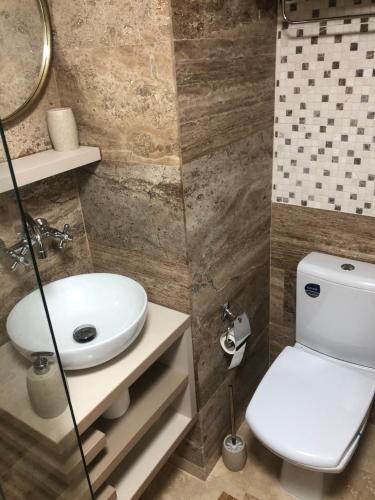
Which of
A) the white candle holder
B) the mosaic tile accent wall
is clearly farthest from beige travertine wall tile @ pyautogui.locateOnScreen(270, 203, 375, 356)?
the white candle holder

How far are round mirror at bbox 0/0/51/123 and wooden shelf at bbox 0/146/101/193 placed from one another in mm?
139

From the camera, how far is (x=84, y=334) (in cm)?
131

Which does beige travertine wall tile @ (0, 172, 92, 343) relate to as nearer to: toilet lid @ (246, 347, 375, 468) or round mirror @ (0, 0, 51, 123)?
round mirror @ (0, 0, 51, 123)

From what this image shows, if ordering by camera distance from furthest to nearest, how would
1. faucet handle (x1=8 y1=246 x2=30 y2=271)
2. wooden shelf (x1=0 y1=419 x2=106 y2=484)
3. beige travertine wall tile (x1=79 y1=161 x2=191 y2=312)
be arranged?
beige travertine wall tile (x1=79 y1=161 x2=191 y2=312) < wooden shelf (x1=0 y1=419 x2=106 y2=484) < faucet handle (x1=8 y1=246 x2=30 y2=271)

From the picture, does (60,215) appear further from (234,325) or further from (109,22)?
(234,325)

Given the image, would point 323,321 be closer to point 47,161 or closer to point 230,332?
point 230,332

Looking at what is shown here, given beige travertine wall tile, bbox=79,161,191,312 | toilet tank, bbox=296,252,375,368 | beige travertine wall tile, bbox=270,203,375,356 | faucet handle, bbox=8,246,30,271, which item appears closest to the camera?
faucet handle, bbox=8,246,30,271

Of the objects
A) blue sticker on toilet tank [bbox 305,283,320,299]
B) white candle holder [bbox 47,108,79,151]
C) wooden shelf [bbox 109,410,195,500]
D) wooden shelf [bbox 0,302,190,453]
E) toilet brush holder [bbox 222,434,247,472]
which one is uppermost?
white candle holder [bbox 47,108,79,151]

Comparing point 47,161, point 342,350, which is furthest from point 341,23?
point 342,350

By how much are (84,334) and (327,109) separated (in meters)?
1.17

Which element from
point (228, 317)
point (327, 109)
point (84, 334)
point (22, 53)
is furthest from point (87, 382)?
point (327, 109)

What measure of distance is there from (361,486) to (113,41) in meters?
1.86

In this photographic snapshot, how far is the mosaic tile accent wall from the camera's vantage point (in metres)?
1.45

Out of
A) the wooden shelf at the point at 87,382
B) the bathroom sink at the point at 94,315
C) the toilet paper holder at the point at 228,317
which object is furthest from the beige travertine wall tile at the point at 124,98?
the toilet paper holder at the point at 228,317
